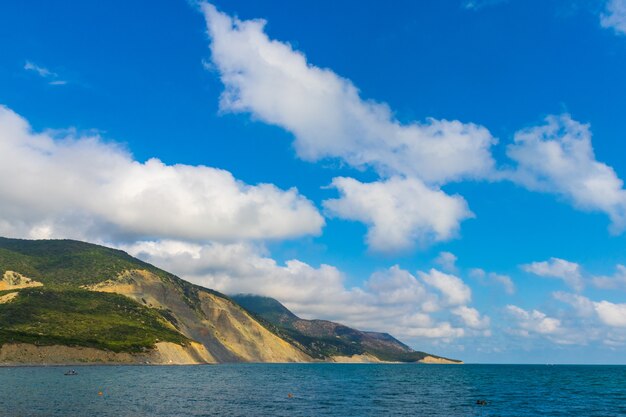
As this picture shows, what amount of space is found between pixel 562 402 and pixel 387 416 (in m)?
49.0

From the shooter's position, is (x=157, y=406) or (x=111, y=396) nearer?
(x=157, y=406)

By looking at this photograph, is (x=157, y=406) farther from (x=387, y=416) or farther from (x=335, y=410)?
(x=387, y=416)

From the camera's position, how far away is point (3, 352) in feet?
597

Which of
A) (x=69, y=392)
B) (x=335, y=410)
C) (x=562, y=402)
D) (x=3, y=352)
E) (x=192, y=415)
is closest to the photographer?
(x=192, y=415)

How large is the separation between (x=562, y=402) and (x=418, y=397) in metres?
28.3

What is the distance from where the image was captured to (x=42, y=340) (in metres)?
200

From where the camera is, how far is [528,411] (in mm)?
85312

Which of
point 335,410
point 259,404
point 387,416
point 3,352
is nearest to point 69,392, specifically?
point 259,404

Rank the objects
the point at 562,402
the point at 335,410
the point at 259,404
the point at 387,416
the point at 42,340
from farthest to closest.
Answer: the point at 42,340 < the point at 562,402 < the point at 259,404 < the point at 335,410 < the point at 387,416

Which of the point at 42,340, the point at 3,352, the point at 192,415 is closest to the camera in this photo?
the point at 192,415

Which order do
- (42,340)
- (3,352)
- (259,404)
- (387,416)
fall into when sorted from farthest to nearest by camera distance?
1. (42,340)
2. (3,352)
3. (259,404)
4. (387,416)

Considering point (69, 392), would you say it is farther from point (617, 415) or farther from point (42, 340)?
point (42, 340)

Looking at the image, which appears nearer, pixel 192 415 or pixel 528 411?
pixel 192 415

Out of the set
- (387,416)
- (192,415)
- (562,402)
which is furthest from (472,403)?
(192,415)
